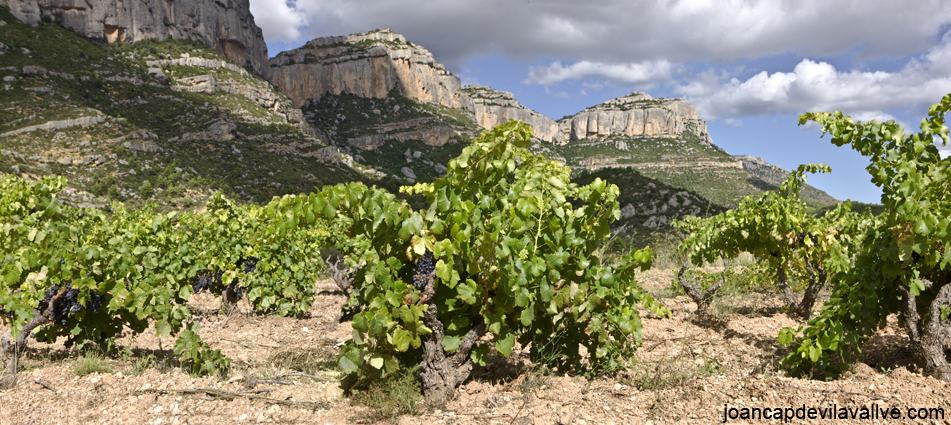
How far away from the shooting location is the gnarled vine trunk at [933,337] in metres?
3.13

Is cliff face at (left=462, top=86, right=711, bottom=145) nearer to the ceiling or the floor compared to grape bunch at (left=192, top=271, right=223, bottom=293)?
nearer to the ceiling

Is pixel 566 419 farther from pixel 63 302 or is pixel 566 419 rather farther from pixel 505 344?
pixel 63 302

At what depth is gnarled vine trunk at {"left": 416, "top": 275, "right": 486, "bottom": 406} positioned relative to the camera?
3.07 metres

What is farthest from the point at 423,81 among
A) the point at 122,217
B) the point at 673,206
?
the point at 122,217

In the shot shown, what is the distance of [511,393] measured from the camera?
10.9 feet

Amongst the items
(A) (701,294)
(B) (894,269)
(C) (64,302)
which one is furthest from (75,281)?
(A) (701,294)

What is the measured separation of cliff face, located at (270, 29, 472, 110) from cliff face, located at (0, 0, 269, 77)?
7909mm

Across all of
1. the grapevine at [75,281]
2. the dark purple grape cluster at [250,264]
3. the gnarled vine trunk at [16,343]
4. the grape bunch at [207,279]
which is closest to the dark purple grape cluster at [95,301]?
the grapevine at [75,281]

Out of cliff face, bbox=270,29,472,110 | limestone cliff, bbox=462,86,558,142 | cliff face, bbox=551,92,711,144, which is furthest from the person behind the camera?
limestone cliff, bbox=462,86,558,142

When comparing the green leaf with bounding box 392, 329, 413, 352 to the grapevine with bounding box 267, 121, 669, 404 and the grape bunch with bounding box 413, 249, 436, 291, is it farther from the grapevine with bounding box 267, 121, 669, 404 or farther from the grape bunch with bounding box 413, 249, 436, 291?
the grape bunch with bounding box 413, 249, 436, 291

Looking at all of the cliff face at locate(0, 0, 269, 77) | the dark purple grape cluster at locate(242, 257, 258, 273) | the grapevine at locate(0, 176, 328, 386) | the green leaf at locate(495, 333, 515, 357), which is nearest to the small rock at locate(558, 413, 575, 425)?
the green leaf at locate(495, 333, 515, 357)

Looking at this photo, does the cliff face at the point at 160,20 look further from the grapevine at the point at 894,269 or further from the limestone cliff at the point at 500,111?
the grapevine at the point at 894,269

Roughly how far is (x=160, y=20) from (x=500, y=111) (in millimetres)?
78462

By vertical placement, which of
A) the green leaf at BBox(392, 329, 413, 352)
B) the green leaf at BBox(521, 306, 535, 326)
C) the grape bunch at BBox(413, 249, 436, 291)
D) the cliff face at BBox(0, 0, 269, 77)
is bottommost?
the green leaf at BBox(392, 329, 413, 352)
